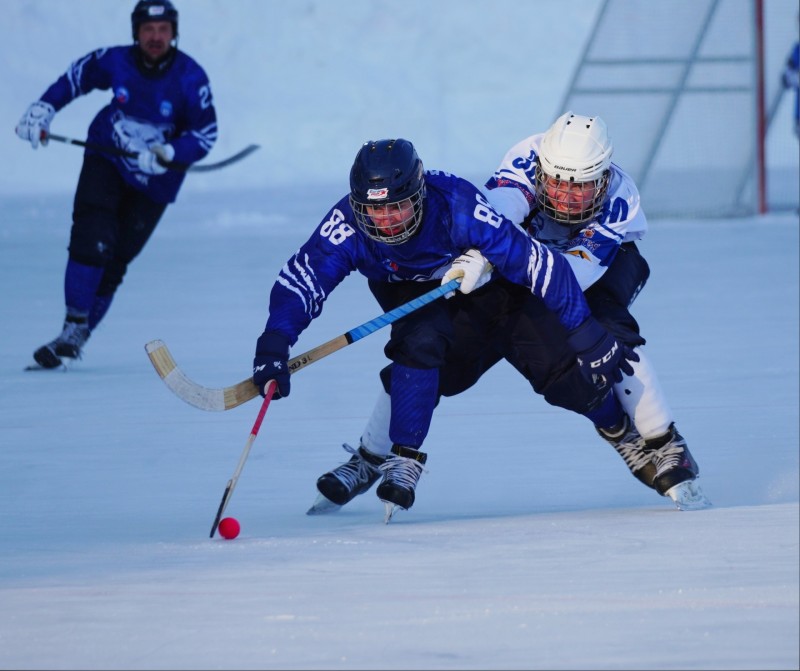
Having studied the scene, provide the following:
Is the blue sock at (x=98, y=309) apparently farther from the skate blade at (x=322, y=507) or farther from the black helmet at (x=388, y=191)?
the black helmet at (x=388, y=191)

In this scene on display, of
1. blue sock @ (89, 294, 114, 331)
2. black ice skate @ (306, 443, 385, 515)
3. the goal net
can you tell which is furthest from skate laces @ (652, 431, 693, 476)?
the goal net

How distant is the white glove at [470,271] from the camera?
3.47 m

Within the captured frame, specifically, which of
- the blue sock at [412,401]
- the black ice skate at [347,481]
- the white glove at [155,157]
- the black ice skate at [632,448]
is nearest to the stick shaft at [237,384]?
the blue sock at [412,401]

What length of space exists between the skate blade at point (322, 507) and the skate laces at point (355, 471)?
0.06m

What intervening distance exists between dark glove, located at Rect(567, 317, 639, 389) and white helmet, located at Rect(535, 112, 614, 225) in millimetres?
310

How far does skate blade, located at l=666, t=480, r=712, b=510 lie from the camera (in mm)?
3520

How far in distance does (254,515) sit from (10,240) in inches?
269

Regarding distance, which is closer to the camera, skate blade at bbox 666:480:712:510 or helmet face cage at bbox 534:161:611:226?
skate blade at bbox 666:480:712:510

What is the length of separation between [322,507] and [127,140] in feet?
9.22

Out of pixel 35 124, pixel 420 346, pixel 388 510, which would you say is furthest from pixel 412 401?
pixel 35 124

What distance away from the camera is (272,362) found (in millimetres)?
3412

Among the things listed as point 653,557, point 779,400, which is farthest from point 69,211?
point 653,557

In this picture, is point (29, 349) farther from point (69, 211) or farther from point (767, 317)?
point (69, 211)

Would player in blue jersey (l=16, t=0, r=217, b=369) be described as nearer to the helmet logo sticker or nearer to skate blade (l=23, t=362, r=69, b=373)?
skate blade (l=23, t=362, r=69, b=373)
